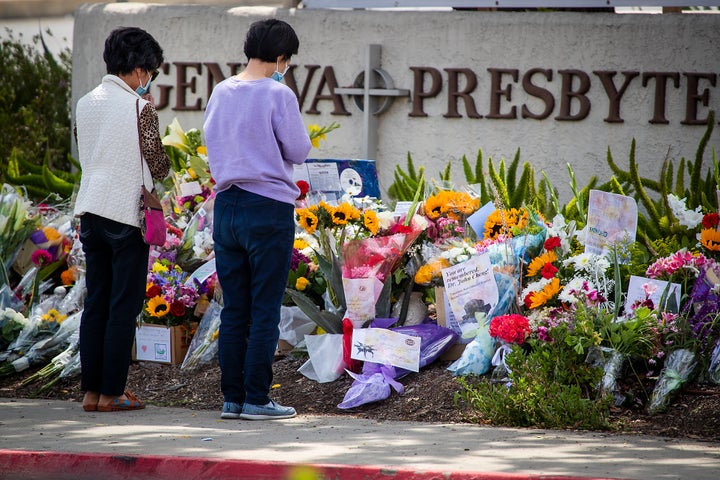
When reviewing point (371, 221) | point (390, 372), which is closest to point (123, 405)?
point (390, 372)

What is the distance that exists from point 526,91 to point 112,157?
391 centimetres

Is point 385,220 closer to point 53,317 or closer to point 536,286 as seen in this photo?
point 536,286

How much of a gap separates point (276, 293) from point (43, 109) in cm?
584

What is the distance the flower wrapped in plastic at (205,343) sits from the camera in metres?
5.70

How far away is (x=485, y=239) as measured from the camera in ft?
18.1

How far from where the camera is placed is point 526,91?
25.5 feet

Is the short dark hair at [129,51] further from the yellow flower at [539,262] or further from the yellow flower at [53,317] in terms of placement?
the yellow flower at [539,262]

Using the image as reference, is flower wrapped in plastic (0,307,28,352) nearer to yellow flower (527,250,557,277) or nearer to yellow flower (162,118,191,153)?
yellow flower (162,118,191,153)

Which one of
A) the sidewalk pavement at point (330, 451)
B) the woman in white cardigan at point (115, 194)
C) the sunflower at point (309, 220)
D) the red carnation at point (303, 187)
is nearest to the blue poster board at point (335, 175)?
the red carnation at point (303, 187)

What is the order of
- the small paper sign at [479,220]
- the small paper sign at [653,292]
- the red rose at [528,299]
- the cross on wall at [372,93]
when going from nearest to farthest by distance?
the small paper sign at [653,292], the red rose at [528,299], the small paper sign at [479,220], the cross on wall at [372,93]

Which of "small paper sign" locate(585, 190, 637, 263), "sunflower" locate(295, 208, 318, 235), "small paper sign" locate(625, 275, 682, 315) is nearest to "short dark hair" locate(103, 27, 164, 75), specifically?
"sunflower" locate(295, 208, 318, 235)

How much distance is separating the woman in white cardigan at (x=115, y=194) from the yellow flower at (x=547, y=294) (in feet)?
5.89

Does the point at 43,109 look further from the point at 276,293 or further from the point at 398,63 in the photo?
the point at 276,293

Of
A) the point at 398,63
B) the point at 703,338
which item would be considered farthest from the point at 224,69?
the point at 703,338
